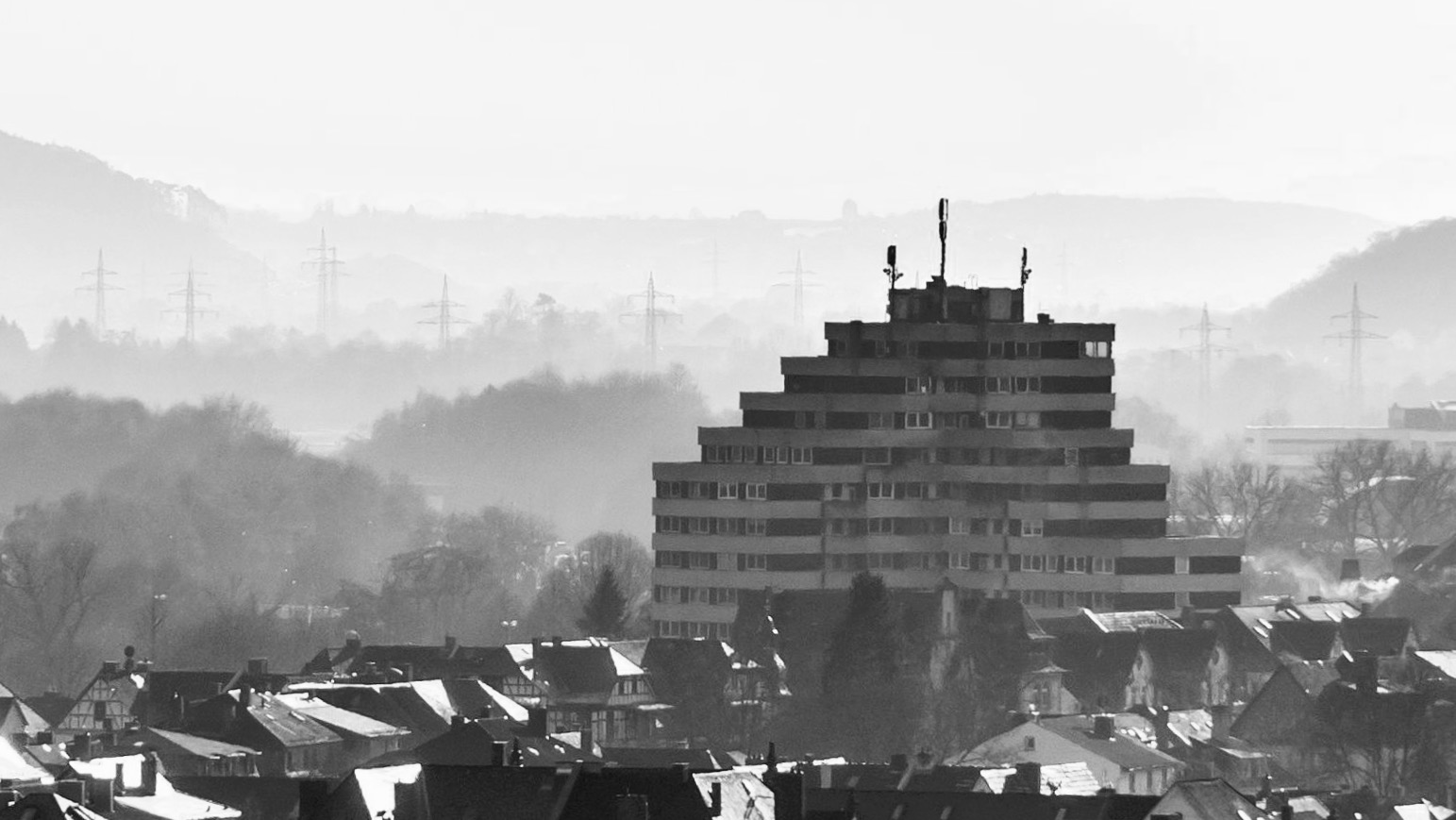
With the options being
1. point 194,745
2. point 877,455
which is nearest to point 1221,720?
point 194,745

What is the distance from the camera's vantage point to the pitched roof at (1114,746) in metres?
→ 127

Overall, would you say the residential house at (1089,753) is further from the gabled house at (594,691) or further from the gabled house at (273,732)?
the gabled house at (273,732)

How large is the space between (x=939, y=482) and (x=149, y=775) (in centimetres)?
9077

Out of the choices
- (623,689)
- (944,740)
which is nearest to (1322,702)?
(944,740)

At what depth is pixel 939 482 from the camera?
644 ft

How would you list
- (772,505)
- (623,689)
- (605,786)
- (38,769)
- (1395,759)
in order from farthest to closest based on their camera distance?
1. (772,505)
2. (623,689)
3. (1395,759)
4. (38,769)
5. (605,786)

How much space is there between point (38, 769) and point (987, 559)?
87393 mm

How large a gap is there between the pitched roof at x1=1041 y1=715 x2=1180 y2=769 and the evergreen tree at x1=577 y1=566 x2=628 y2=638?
38762 mm

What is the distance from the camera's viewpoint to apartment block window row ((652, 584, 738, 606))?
188000 millimetres

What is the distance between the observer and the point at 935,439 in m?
197

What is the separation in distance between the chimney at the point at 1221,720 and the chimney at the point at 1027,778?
28.5 metres

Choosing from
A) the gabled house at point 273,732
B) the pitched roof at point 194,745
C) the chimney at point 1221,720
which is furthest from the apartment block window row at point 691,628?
the pitched roof at point 194,745

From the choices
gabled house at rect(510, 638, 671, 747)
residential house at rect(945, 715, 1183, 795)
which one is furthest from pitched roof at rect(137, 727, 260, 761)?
gabled house at rect(510, 638, 671, 747)

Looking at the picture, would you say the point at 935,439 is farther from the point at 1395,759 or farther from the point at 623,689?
the point at 1395,759
